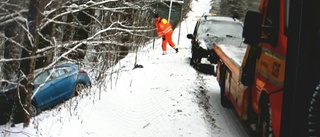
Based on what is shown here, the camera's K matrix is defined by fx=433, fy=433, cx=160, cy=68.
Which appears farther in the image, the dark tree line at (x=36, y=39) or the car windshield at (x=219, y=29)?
the car windshield at (x=219, y=29)

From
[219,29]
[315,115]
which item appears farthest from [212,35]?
[315,115]

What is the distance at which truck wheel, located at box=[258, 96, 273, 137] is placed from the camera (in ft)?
16.9

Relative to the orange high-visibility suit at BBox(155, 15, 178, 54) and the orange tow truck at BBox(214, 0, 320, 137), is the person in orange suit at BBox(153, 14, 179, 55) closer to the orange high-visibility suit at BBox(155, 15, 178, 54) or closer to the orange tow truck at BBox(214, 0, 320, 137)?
the orange high-visibility suit at BBox(155, 15, 178, 54)

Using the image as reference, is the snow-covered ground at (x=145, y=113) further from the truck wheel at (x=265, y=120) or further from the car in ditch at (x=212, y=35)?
the truck wheel at (x=265, y=120)

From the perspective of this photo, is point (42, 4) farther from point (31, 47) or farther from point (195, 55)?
point (195, 55)

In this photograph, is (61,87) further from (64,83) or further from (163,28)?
(163,28)

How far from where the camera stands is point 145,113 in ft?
28.8

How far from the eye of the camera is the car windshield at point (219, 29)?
1431 cm

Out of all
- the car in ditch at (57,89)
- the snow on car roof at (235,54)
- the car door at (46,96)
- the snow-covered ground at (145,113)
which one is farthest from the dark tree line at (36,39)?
the snow on car roof at (235,54)

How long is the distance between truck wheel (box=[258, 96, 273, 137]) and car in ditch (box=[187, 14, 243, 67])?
736 cm

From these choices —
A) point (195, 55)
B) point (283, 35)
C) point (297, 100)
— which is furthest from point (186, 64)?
point (297, 100)

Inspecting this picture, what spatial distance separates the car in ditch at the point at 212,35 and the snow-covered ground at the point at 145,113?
0.96m

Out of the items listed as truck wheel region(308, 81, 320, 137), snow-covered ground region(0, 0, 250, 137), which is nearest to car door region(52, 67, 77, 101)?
snow-covered ground region(0, 0, 250, 137)

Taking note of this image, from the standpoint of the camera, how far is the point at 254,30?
4.59m
